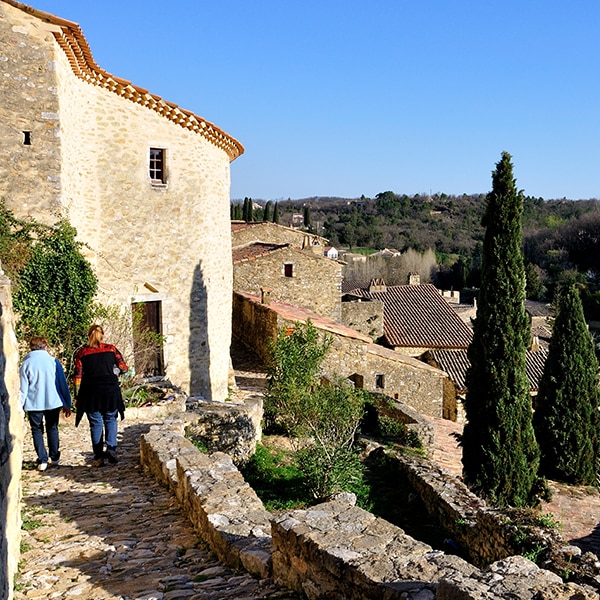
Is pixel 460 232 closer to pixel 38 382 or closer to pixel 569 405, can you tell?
pixel 569 405

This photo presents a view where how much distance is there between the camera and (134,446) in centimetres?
827

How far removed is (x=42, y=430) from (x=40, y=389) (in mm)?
584

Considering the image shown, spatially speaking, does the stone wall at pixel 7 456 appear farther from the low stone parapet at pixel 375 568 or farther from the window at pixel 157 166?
the window at pixel 157 166

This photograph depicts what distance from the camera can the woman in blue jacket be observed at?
22.2ft

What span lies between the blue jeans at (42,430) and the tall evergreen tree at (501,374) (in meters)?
8.54

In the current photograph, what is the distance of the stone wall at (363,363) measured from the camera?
60.1 feet

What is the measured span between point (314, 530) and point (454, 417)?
18.6 meters

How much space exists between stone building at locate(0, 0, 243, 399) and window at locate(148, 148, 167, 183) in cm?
2

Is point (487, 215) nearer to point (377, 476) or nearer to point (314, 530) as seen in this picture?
point (377, 476)

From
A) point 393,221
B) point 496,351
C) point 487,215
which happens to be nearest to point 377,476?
point 496,351

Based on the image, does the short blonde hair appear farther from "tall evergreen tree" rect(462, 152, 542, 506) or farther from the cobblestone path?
"tall evergreen tree" rect(462, 152, 542, 506)

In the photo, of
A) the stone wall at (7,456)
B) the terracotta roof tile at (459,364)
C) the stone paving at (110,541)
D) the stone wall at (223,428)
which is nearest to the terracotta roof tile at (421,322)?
the terracotta roof tile at (459,364)

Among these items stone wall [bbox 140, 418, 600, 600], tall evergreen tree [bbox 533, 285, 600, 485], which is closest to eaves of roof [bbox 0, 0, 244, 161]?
stone wall [bbox 140, 418, 600, 600]

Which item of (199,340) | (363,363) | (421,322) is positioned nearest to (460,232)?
(421,322)
